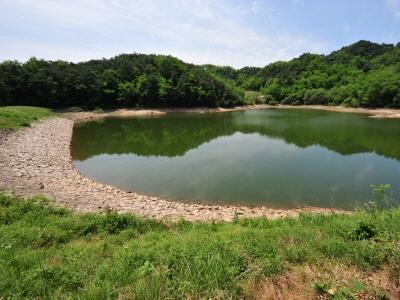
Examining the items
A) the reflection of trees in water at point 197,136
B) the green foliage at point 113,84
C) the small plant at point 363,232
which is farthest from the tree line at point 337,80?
the small plant at point 363,232

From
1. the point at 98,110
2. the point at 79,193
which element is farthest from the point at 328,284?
the point at 98,110

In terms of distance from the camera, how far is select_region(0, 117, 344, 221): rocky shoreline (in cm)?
1144

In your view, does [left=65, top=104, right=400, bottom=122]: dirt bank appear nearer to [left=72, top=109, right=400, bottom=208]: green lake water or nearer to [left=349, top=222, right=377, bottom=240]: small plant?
[left=72, top=109, right=400, bottom=208]: green lake water

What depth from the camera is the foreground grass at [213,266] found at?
404 cm

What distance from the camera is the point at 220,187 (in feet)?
53.6

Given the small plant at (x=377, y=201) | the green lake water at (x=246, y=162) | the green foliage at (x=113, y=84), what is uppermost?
the green foliage at (x=113, y=84)

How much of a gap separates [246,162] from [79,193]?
1262cm

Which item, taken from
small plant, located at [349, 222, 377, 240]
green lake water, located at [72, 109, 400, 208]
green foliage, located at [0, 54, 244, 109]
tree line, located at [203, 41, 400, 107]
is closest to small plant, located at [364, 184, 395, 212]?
green lake water, located at [72, 109, 400, 208]

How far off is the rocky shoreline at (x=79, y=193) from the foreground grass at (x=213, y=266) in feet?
13.8

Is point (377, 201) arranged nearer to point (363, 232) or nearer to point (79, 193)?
point (363, 232)

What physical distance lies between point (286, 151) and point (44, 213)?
2100cm

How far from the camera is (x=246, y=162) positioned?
22.2 metres

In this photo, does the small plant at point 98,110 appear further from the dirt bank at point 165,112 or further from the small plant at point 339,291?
the small plant at point 339,291

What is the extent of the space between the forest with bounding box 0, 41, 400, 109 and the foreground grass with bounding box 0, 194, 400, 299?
46.9 metres
